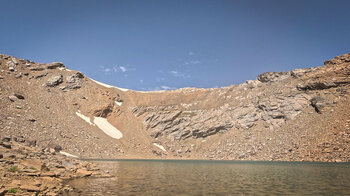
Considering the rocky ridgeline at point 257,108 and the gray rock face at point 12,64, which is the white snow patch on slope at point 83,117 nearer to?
the rocky ridgeline at point 257,108

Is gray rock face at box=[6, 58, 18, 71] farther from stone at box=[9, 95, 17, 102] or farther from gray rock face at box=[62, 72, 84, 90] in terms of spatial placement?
stone at box=[9, 95, 17, 102]

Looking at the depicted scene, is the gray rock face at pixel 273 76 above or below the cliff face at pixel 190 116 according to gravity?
above

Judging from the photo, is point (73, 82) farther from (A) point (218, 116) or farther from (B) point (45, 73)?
(A) point (218, 116)

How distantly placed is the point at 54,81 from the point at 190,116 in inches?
1933

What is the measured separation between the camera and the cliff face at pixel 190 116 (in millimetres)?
62906

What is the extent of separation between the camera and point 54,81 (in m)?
89.9

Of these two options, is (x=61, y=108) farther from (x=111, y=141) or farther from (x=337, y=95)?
(x=337, y=95)

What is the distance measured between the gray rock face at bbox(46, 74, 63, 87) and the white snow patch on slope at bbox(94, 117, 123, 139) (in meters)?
19.5

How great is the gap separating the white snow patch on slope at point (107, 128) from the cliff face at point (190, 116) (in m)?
0.42

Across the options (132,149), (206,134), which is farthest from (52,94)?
(206,134)

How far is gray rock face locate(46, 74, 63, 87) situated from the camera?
291 feet

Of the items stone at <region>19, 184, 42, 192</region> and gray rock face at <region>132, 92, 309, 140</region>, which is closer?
stone at <region>19, 184, 42, 192</region>

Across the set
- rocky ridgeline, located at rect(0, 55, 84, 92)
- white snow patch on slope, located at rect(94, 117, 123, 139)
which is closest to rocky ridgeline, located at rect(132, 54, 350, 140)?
white snow patch on slope, located at rect(94, 117, 123, 139)

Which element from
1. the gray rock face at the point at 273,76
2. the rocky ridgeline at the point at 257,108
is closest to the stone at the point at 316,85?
the rocky ridgeline at the point at 257,108
